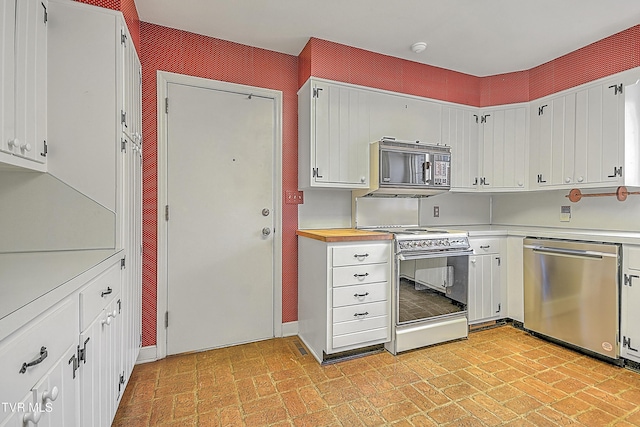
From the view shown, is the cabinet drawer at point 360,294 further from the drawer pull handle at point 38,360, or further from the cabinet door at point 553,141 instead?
the cabinet door at point 553,141

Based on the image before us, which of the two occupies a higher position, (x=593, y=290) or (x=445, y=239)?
(x=445, y=239)

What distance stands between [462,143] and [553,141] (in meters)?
0.83

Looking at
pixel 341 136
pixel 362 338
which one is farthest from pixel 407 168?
pixel 362 338

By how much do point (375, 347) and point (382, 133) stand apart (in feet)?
6.29

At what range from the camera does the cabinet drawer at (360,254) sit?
2318 millimetres

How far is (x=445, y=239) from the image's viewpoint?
2654 mm

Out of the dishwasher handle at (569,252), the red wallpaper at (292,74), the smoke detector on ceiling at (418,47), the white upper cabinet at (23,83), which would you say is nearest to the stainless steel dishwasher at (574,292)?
the dishwasher handle at (569,252)

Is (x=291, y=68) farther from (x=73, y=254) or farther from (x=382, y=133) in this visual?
(x=73, y=254)

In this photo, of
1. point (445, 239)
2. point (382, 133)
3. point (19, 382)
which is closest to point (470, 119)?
point (382, 133)

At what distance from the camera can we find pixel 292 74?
2.90m

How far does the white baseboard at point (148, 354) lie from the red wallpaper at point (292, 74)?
0.04m

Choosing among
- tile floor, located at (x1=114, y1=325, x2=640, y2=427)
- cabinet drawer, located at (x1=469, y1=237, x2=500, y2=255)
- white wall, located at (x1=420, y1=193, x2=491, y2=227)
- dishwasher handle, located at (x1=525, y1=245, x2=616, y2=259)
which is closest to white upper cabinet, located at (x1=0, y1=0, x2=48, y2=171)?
tile floor, located at (x1=114, y1=325, x2=640, y2=427)

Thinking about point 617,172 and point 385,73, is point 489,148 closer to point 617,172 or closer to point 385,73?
point 617,172

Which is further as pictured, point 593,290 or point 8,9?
point 593,290
